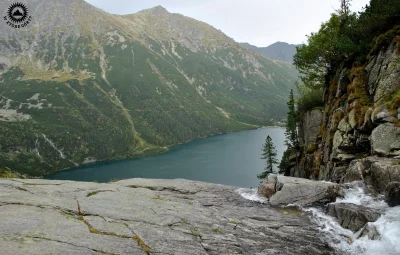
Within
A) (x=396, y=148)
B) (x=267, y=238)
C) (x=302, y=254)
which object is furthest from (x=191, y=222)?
(x=396, y=148)

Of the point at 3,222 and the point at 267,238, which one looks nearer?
the point at 3,222

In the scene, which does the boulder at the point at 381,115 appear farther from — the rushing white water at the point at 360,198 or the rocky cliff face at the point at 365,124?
the rushing white water at the point at 360,198

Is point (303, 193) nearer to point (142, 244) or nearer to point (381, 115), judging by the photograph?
point (381, 115)

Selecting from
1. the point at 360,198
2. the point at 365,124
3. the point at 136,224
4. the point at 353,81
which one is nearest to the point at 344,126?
the point at 365,124

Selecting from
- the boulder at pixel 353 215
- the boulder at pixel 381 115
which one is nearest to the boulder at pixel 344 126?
the boulder at pixel 381 115

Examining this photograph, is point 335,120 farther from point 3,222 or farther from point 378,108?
point 3,222

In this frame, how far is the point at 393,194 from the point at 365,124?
484 inches

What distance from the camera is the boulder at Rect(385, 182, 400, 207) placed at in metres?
21.6

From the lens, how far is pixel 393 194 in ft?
72.1

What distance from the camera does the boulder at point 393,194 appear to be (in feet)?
70.9

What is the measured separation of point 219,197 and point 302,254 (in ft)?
48.6

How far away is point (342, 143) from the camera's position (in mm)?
36156

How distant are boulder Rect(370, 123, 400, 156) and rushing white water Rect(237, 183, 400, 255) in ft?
14.4

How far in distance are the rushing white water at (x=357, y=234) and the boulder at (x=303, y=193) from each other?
5.31 ft
